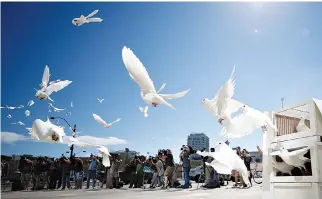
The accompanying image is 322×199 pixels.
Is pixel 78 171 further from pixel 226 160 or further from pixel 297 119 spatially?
pixel 297 119

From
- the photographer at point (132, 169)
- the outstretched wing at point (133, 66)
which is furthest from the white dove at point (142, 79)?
the photographer at point (132, 169)

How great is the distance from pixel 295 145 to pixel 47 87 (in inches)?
196

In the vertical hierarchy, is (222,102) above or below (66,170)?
above

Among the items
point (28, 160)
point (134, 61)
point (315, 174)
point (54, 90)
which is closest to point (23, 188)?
point (28, 160)

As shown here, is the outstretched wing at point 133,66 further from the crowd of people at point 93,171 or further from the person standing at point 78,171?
the person standing at point 78,171

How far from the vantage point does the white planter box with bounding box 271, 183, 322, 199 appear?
11.7 ft

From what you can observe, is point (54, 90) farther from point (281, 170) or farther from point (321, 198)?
point (321, 198)

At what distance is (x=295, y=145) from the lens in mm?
3971

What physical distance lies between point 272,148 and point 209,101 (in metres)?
1.07

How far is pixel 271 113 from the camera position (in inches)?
177

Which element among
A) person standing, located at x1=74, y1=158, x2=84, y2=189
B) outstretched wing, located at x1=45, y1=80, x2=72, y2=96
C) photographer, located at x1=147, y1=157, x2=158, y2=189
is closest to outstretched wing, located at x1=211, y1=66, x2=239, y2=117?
outstretched wing, located at x1=45, y1=80, x2=72, y2=96

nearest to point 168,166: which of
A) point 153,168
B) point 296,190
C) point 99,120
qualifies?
point 153,168

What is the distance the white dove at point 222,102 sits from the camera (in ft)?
14.3

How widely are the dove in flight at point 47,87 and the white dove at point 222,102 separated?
3448mm
